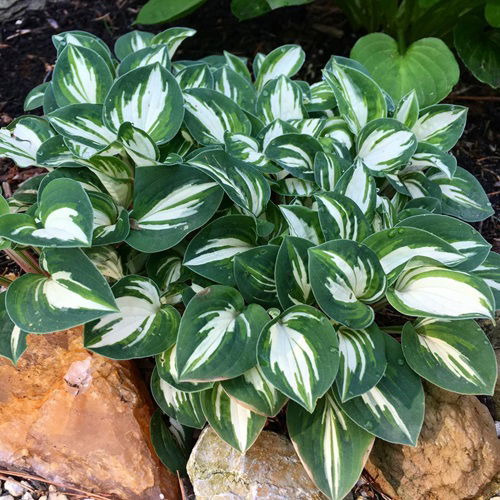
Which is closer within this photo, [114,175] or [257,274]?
[257,274]

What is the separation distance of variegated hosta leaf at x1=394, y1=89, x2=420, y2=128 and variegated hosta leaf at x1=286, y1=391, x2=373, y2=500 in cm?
86

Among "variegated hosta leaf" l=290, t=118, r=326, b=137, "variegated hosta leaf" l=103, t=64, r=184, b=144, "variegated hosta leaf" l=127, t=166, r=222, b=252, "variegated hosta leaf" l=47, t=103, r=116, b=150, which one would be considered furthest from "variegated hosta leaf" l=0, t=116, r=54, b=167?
"variegated hosta leaf" l=290, t=118, r=326, b=137

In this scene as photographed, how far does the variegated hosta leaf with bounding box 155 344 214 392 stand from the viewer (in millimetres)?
1386

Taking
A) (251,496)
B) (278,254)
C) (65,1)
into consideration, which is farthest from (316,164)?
(65,1)

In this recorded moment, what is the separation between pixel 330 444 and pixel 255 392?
21 centimetres

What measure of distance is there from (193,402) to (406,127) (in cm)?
96

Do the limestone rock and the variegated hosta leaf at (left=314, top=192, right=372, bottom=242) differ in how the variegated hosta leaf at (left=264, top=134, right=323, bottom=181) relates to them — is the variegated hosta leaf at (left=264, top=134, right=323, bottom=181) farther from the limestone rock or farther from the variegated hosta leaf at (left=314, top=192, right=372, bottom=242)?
the limestone rock

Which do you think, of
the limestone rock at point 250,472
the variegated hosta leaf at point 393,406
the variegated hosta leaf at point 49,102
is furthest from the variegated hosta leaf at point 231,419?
the variegated hosta leaf at point 49,102

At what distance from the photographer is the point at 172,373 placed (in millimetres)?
1432

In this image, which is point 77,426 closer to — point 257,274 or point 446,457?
point 257,274

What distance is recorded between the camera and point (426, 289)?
136cm

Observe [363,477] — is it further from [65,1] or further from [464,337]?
[65,1]

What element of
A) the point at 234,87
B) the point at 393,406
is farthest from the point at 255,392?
the point at 234,87

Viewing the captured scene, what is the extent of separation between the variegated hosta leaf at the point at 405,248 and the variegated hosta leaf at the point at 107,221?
1.87 feet
